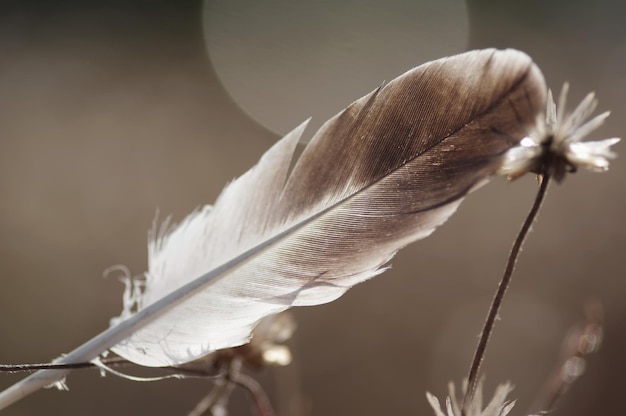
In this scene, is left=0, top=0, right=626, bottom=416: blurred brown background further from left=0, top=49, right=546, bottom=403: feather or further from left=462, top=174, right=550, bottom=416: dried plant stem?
left=462, top=174, right=550, bottom=416: dried plant stem

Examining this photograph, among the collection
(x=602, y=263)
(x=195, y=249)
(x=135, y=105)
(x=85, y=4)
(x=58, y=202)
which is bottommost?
(x=195, y=249)

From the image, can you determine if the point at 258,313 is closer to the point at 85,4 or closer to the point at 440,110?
the point at 440,110

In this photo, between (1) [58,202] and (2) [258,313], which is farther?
(1) [58,202]

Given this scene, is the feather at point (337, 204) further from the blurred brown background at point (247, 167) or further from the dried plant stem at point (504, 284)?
the blurred brown background at point (247, 167)

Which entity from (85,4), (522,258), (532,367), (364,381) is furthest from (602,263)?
(85,4)

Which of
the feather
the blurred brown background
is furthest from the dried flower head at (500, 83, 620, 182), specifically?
the blurred brown background

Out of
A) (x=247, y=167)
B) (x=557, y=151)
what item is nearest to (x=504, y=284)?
(x=557, y=151)

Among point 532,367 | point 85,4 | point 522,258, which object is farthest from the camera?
point 85,4
